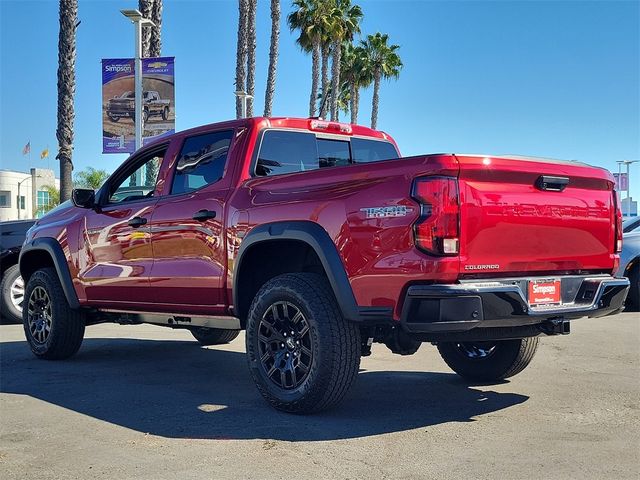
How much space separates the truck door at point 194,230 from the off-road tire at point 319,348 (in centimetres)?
76

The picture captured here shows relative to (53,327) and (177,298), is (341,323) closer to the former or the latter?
(177,298)

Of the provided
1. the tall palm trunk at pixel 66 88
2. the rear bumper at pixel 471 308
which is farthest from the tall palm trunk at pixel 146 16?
the rear bumper at pixel 471 308

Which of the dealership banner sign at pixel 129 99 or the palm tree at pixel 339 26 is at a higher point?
the palm tree at pixel 339 26

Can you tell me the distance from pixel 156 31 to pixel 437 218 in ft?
66.0

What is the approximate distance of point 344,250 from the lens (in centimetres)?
446

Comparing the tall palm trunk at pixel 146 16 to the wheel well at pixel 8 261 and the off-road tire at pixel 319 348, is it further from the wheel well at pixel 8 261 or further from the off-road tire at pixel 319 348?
the off-road tire at pixel 319 348

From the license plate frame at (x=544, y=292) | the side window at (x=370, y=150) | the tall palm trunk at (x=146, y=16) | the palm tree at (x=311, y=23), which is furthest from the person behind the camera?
the palm tree at (x=311, y=23)

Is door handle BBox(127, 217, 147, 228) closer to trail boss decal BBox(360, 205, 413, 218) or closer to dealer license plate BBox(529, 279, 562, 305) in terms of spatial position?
trail boss decal BBox(360, 205, 413, 218)

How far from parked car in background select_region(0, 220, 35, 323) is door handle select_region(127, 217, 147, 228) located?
4.23 meters

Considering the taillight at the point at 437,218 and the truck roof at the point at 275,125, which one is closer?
the taillight at the point at 437,218

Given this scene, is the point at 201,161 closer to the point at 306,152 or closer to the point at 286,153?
the point at 286,153

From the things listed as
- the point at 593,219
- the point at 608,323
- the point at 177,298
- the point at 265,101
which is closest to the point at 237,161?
the point at 177,298

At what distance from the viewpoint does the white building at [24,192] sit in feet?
252

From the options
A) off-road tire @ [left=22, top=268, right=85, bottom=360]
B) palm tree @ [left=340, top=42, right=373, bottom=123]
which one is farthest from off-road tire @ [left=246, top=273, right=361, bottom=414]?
palm tree @ [left=340, top=42, right=373, bottom=123]
